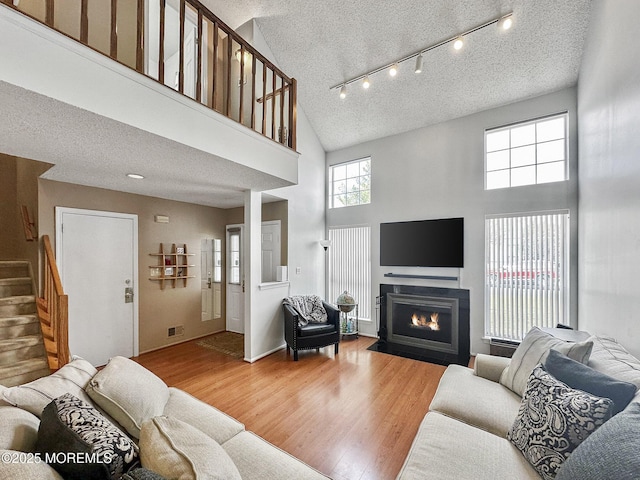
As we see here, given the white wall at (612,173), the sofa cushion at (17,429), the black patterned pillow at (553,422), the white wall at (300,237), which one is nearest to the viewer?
the sofa cushion at (17,429)

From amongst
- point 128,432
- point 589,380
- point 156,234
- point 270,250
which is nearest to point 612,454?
point 589,380

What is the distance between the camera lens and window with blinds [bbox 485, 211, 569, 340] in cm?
340

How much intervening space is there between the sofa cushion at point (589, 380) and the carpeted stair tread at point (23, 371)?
148 inches

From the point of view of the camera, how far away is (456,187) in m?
4.10

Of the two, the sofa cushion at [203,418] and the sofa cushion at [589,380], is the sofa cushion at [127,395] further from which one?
the sofa cushion at [589,380]

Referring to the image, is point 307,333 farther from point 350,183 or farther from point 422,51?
point 422,51

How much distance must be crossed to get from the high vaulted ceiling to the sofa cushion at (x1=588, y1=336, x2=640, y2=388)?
3150 millimetres

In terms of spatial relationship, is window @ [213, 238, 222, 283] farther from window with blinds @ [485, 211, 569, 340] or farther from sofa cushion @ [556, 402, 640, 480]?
sofa cushion @ [556, 402, 640, 480]

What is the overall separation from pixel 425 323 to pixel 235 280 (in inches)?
133

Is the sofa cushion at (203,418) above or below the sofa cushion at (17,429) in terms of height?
below

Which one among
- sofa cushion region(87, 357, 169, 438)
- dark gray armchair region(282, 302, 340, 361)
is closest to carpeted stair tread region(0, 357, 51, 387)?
sofa cushion region(87, 357, 169, 438)

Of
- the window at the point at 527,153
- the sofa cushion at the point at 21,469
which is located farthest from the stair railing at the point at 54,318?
the window at the point at 527,153

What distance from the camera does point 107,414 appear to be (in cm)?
141

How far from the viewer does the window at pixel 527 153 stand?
11.6ft
